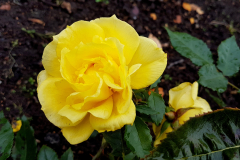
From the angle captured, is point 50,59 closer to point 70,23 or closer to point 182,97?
point 182,97

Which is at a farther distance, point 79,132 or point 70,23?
point 70,23

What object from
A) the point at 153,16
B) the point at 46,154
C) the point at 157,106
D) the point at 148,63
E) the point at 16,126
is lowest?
the point at 16,126

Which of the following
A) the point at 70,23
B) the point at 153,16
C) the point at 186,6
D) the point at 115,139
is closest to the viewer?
the point at 115,139

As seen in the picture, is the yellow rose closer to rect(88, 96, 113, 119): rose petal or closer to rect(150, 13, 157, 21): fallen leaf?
rect(88, 96, 113, 119): rose petal

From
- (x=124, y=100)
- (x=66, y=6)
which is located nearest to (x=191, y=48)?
(x=124, y=100)

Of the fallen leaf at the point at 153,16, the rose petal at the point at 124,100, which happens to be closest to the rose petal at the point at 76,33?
the rose petal at the point at 124,100

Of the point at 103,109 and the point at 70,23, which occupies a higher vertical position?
the point at 103,109

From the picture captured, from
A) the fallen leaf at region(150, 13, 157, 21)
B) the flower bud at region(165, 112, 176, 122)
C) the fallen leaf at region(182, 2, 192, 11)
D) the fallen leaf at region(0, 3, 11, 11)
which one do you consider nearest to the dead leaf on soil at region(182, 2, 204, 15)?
the fallen leaf at region(182, 2, 192, 11)
